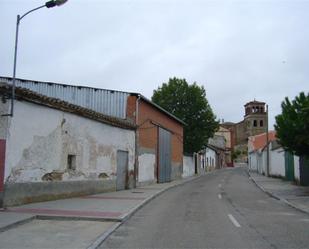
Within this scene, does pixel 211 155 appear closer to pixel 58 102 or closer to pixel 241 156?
pixel 241 156

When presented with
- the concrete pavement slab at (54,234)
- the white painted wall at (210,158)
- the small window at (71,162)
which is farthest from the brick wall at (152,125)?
the white painted wall at (210,158)

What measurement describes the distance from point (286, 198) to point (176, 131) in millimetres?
23187

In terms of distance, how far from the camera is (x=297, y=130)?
2323 centimetres

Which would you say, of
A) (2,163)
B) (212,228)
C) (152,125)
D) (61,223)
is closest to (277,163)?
(152,125)

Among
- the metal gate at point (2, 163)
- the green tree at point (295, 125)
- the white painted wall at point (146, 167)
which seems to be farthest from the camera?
the white painted wall at point (146, 167)

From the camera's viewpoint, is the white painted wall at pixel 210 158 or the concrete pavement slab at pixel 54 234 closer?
the concrete pavement slab at pixel 54 234

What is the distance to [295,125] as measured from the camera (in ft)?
76.5

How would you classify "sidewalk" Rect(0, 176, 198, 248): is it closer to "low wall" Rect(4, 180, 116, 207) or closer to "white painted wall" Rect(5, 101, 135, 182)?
"low wall" Rect(4, 180, 116, 207)

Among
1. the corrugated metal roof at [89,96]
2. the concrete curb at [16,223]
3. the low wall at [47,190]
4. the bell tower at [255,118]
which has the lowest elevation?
the concrete curb at [16,223]

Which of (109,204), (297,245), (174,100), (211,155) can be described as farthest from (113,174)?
(211,155)

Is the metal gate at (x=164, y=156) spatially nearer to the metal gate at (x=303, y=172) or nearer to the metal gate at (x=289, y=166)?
the metal gate at (x=289, y=166)

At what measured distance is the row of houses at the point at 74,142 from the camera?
1523 cm

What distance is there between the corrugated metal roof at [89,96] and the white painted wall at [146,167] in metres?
3.70

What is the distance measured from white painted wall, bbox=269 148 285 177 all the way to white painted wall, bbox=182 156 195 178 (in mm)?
9082
